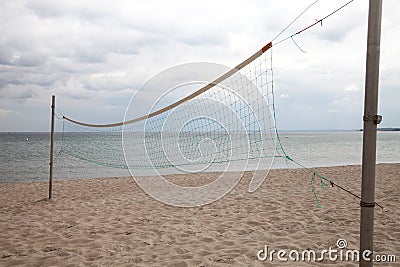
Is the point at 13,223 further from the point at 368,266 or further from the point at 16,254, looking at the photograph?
the point at 368,266

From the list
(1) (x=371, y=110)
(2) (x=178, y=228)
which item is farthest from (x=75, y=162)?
(1) (x=371, y=110)

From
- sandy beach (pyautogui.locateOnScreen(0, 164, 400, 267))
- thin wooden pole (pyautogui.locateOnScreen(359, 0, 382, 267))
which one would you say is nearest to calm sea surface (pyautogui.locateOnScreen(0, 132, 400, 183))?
sandy beach (pyautogui.locateOnScreen(0, 164, 400, 267))

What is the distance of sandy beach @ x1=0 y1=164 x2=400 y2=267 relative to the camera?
349 centimetres

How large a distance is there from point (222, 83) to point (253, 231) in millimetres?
1833

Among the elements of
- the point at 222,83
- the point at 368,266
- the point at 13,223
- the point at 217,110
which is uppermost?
the point at 222,83

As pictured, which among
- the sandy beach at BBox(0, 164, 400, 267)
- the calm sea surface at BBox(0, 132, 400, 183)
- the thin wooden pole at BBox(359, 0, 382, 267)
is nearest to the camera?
the thin wooden pole at BBox(359, 0, 382, 267)

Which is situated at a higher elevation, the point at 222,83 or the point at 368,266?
the point at 222,83

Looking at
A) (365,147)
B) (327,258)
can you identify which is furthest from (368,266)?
(327,258)

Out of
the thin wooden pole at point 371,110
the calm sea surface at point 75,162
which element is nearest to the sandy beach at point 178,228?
the thin wooden pole at point 371,110

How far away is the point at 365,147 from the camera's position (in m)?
2.14

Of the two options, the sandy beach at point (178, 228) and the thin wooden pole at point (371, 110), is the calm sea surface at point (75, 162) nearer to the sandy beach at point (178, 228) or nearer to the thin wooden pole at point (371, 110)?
the sandy beach at point (178, 228)

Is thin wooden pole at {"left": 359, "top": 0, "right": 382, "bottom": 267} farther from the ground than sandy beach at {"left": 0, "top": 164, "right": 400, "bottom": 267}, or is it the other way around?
thin wooden pole at {"left": 359, "top": 0, "right": 382, "bottom": 267}

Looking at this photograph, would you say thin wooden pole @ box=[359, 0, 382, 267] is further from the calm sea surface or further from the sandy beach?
the calm sea surface

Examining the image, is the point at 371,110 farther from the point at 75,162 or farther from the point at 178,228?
the point at 75,162
